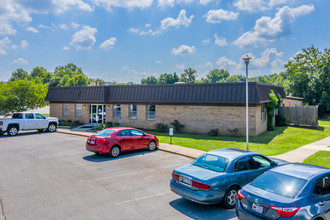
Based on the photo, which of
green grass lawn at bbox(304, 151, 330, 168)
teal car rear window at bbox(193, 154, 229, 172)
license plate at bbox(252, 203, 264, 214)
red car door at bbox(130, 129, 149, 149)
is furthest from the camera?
red car door at bbox(130, 129, 149, 149)

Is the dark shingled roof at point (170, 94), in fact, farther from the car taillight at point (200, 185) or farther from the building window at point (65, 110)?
the car taillight at point (200, 185)

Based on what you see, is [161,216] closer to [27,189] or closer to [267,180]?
[267,180]

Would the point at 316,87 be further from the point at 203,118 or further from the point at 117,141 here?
the point at 117,141

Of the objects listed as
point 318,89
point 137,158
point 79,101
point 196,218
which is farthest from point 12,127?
point 318,89

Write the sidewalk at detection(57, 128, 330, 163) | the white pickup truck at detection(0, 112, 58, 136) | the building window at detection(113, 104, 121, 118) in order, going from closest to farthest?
the sidewalk at detection(57, 128, 330, 163)
the white pickup truck at detection(0, 112, 58, 136)
the building window at detection(113, 104, 121, 118)

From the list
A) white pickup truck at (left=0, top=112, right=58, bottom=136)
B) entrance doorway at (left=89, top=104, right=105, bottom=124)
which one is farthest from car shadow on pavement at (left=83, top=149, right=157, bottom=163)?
entrance doorway at (left=89, top=104, right=105, bottom=124)

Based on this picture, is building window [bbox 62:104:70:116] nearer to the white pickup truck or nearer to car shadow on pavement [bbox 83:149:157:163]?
the white pickup truck

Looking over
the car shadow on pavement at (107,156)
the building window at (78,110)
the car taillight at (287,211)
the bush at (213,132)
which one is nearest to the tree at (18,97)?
the building window at (78,110)

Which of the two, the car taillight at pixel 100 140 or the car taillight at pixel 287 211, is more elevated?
the car taillight at pixel 100 140

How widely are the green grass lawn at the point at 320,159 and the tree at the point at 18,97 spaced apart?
27.3m

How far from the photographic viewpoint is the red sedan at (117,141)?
43.2ft

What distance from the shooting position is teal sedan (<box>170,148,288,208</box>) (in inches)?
273

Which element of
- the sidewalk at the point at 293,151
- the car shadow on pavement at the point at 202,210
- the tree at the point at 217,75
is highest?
the tree at the point at 217,75

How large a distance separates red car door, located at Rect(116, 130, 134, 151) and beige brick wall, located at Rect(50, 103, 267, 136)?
28.3ft
